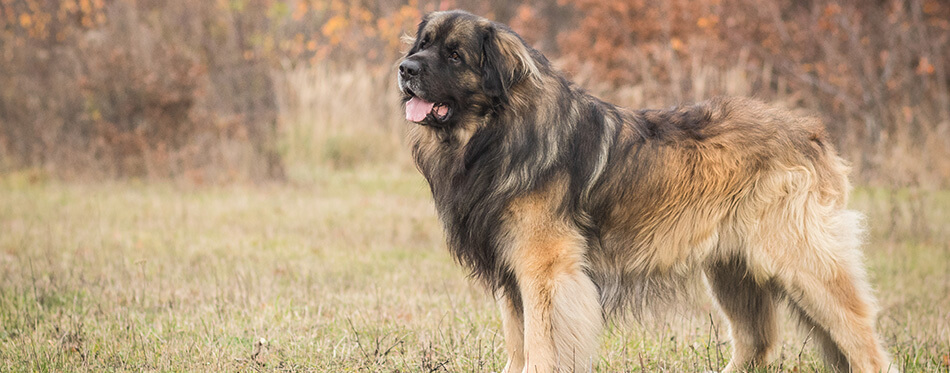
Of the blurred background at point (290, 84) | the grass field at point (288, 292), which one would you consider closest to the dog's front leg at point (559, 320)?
the grass field at point (288, 292)

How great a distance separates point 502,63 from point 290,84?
10.5 metres

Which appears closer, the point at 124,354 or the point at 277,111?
the point at 124,354

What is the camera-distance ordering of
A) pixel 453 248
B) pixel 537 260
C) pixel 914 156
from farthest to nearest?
pixel 914 156
pixel 453 248
pixel 537 260

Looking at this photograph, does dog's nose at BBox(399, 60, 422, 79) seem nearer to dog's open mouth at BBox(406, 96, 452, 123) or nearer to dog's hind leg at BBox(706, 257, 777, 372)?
dog's open mouth at BBox(406, 96, 452, 123)

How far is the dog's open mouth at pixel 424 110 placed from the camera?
4078 mm

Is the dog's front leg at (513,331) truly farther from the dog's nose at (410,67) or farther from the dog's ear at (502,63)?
the dog's nose at (410,67)

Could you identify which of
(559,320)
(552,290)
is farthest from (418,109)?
(559,320)

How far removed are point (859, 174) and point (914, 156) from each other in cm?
69

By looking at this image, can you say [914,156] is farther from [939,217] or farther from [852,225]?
[852,225]

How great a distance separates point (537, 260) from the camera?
3.97m

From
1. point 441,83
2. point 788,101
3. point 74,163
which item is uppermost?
point 441,83

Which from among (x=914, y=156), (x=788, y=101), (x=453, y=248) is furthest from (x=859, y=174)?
(x=453, y=248)

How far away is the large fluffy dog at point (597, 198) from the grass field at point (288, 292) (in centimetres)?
41

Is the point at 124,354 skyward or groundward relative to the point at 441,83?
groundward
